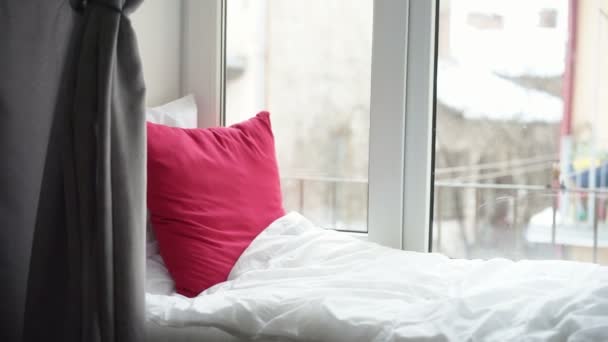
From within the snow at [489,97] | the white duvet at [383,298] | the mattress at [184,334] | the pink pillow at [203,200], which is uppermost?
the snow at [489,97]

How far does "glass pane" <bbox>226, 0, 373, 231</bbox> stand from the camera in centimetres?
185

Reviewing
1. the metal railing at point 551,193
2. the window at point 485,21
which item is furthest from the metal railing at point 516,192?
the window at point 485,21

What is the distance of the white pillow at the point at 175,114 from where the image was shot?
67.1 inches

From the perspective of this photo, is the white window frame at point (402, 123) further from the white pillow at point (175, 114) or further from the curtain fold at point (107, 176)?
the curtain fold at point (107, 176)

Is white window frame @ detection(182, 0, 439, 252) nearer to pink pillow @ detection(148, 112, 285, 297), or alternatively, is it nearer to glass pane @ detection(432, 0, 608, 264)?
glass pane @ detection(432, 0, 608, 264)

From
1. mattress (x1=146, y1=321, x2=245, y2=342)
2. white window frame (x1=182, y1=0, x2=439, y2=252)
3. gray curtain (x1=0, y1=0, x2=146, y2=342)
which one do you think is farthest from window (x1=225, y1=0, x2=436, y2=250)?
gray curtain (x1=0, y1=0, x2=146, y2=342)

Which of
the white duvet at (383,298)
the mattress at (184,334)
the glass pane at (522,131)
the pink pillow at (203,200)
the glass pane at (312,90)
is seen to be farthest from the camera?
the glass pane at (312,90)

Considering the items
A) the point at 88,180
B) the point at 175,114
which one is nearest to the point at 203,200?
the point at 175,114

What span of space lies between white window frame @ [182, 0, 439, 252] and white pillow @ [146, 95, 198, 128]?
1.63 feet

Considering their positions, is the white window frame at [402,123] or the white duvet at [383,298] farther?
the white window frame at [402,123]

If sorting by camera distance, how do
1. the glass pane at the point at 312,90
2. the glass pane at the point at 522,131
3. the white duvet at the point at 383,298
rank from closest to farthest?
the white duvet at the point at 383,298
the glass pane at the point at 522,131
the glass pane at the point at 312,90

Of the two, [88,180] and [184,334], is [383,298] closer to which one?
[184,334]

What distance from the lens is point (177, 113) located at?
1.80 meters

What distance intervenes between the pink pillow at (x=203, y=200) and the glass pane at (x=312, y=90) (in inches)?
9.9
